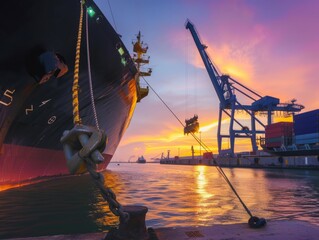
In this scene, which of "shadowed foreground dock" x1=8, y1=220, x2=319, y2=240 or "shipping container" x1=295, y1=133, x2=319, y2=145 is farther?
"shipping container" x1=295, y1=133, x2=319, y2=145

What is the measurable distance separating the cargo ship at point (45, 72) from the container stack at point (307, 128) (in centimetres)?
4217

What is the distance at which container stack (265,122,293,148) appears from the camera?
56.2 m

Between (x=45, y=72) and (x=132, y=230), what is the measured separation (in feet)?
22.3

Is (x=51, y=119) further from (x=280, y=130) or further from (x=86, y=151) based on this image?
(x=280, y=130)

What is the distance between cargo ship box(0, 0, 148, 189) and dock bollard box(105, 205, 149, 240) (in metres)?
3.81

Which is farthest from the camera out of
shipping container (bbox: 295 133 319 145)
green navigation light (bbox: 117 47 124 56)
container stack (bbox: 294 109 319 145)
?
container stack (bbox: 294 109 319 145)

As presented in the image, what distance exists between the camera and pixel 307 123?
163 ft

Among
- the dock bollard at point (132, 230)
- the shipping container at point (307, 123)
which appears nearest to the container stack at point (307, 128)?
the shipping container at point (307, 123)

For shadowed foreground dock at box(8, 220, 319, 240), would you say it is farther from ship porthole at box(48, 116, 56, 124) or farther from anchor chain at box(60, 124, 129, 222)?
ship porthole at box(48, 116, 56, 124)

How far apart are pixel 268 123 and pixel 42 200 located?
58.9 m

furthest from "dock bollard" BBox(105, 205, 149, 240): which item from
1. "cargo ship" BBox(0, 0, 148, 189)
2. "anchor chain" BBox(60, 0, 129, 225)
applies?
"cargo ship" BBox(0, 0, 148, 189)

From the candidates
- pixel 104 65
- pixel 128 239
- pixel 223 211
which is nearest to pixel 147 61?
pixel 104 65

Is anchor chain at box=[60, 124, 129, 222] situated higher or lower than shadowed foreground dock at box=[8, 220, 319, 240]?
higher

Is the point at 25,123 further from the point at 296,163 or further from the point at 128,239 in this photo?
the point at 296,163
